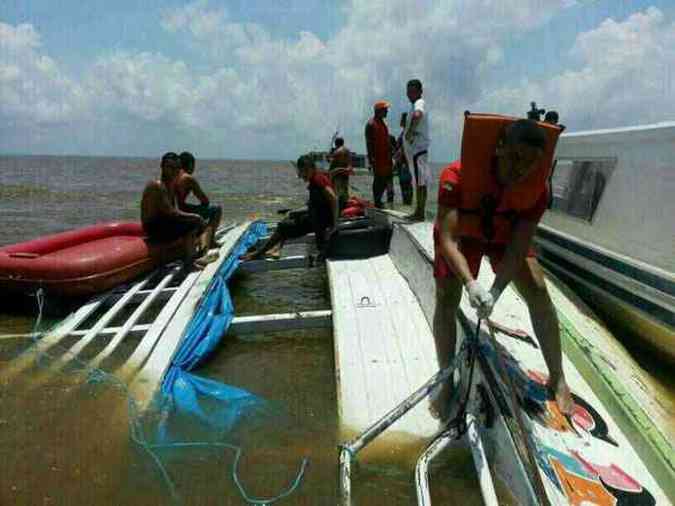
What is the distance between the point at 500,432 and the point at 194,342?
3170mm

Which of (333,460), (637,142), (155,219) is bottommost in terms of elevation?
(333,460)

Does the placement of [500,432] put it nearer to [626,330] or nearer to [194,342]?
[626,330]

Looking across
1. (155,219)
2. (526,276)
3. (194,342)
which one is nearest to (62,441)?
(194,342)

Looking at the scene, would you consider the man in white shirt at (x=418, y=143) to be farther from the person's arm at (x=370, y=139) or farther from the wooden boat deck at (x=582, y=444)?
the wooden boat deck at (x=582, y=444)

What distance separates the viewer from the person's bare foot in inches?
113

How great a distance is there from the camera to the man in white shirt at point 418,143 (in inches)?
279

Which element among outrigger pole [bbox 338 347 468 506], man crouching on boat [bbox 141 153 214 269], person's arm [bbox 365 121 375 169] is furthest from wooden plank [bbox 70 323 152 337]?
person's arm [bbox 365 121 375 169]

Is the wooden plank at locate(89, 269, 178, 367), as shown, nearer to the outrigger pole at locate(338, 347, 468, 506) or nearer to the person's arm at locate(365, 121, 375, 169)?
the outrigger pole at locate(338, 347, 468, 506)

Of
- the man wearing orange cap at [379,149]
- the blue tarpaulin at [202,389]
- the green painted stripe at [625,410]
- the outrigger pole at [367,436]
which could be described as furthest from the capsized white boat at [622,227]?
the man wearing orange cap at [379,149]

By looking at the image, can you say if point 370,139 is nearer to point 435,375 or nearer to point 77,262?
point 77,262

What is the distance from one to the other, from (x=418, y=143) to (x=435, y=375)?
4.92 m

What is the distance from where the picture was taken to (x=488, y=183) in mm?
2861

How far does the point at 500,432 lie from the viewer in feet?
8.91

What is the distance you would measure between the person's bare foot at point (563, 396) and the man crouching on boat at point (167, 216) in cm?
522
